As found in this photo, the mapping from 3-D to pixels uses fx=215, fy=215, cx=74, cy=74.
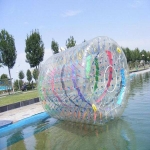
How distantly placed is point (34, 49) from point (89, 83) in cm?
1930

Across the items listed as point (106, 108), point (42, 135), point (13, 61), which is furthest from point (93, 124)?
point (13, 61)

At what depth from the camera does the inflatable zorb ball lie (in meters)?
5.99

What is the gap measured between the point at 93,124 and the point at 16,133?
2749mm

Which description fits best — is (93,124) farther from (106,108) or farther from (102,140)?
(102,140)

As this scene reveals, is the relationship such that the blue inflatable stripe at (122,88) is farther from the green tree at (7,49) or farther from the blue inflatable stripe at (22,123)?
the green tree at (7,49)

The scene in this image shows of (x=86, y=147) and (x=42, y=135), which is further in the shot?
(x=42, y=135)

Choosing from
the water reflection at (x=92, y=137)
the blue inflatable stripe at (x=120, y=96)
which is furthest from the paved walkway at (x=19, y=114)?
the blue inflatable stripe at (x=120, y=96)

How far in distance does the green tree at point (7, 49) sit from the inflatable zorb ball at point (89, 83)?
1759 centimetres

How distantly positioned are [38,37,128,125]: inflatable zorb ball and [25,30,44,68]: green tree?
17.1 metres

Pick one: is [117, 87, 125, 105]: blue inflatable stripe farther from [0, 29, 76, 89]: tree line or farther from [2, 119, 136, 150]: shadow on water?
[0, 29, 76, 89]: tree line

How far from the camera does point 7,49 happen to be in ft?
77.9

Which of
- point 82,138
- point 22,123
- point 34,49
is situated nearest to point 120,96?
point 82,138

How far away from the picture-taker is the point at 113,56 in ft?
22.5

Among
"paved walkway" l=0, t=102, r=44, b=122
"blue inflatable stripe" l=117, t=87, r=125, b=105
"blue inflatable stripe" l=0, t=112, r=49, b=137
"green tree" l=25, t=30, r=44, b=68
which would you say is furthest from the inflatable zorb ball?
"green tree" l=25, t=30, r=44, b=68
